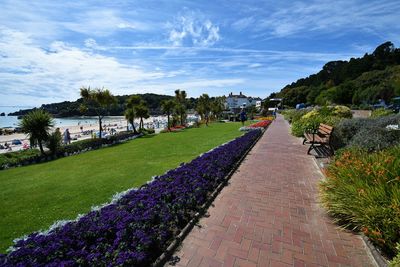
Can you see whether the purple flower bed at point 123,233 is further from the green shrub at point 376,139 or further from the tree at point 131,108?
the tree at point 131,108

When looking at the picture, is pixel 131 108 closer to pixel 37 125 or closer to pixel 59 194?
pixel 37 125

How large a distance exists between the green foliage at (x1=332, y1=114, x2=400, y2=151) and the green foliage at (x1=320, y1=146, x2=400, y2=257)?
1.45m

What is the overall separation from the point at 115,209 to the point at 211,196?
2035mm

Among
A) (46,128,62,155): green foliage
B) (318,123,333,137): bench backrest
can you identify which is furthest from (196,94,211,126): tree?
(318,123,333,137): bench backrest

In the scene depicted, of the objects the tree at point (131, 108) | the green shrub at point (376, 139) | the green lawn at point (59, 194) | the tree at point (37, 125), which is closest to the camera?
the green lawn at point (59, 194)

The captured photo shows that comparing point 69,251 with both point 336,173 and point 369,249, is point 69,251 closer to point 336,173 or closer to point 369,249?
point 369,249

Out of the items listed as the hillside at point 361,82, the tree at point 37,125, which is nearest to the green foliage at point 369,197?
the tree at point 37,125

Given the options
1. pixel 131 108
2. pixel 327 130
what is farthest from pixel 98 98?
pixel 327 130

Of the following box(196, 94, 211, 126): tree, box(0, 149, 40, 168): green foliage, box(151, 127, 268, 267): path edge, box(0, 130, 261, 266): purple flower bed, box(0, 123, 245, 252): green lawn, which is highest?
box(196, 94, 211, 126): tree

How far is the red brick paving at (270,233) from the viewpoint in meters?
3.12

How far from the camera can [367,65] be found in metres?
75.1

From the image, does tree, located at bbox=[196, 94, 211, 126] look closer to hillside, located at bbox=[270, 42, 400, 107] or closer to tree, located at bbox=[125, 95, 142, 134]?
tree, located at bbox=[125, 95, 142, 134]

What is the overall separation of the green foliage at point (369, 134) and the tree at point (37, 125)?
55.8ft

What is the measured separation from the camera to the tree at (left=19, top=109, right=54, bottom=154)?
1521 cm
